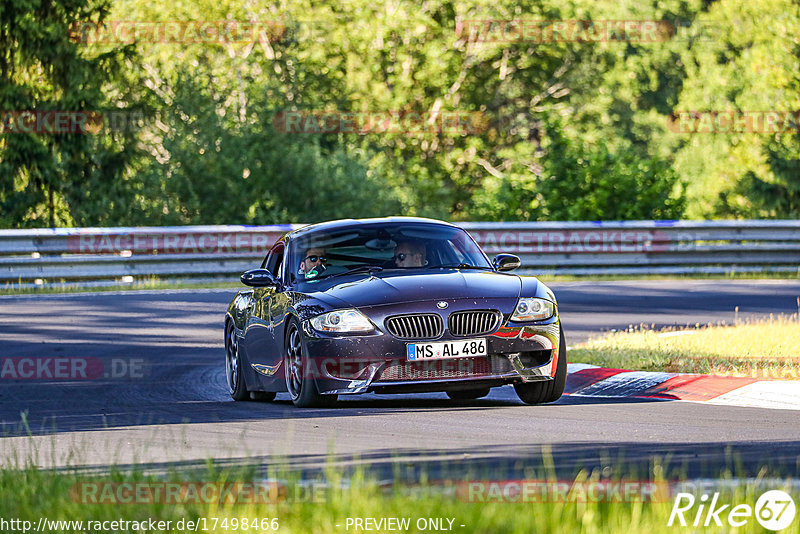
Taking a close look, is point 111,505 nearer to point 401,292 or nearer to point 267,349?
point 401,292

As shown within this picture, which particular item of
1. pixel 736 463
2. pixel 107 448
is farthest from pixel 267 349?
pixel 736 463

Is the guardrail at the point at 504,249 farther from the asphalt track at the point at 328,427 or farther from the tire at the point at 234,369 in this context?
the tire at the point at 234,369

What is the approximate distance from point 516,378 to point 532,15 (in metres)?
36.6

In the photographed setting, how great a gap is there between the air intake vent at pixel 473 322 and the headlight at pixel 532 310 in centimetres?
16

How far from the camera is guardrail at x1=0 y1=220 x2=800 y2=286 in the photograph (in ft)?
76.3

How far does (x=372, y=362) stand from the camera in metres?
10.2

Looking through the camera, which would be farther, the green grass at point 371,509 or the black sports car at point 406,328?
the black sports car at point 406,328

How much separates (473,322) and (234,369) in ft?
10.1

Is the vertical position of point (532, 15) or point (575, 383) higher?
point (532, 15)

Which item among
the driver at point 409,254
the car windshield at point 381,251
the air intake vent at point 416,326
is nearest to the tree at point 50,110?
the car windshield at point 381,251

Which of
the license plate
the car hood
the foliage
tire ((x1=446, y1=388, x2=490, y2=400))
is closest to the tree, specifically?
the foliage

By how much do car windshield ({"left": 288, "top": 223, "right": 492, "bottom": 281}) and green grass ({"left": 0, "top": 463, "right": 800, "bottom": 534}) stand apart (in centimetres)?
512

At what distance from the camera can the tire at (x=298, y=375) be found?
10.5 meters

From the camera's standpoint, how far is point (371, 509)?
5352 millimetres
